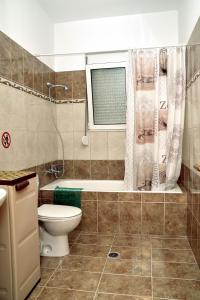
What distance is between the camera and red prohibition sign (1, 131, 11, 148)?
2124 millimetres

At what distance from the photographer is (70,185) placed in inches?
133

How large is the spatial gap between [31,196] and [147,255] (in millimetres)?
1226

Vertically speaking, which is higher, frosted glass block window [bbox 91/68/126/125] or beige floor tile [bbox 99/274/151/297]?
frosted glass block window [bbox 91/68/126/125]

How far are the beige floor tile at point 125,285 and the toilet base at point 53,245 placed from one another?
1.72 feet

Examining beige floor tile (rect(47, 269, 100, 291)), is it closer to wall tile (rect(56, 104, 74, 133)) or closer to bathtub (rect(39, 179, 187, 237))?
bathtub (rect(39, 179, 187, 237))

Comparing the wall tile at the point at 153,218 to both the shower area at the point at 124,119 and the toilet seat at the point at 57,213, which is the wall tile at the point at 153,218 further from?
the toilet seat at the point at 57,213

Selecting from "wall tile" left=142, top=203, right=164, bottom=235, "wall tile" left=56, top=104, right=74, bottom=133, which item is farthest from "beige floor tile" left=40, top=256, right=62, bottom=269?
"wall tile" left=56, top=104, right=74, bottom=133

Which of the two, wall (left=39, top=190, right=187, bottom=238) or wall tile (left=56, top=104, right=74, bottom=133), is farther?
wall tile (left=56, top=104, right=74, bottom=133)

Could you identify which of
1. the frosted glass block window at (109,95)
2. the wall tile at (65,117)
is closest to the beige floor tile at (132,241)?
the frosted glass block window at (109,95)

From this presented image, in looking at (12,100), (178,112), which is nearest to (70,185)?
(12,100)

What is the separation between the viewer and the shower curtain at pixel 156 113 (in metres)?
2.65

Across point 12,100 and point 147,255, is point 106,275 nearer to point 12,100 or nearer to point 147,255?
point 147,255

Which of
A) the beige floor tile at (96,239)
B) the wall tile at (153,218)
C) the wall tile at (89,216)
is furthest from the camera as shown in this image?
the wall tile at (89,216)

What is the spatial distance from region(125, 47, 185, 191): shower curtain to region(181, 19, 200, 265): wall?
11cm
